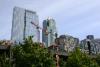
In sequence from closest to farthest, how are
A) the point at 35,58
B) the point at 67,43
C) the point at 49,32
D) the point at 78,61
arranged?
the point at 35,58, the point at 78,61, the point at 49,32, the point at 67,43

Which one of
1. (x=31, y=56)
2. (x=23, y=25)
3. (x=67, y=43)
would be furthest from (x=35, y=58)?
(x=23, y=25)

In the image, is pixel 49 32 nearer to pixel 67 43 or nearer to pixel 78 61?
pixel 78 61

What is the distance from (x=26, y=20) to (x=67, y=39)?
3091 centimetres

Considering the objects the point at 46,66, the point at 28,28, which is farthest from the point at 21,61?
the point at 28,28

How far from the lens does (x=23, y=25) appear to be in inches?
6275

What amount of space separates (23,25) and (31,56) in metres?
115

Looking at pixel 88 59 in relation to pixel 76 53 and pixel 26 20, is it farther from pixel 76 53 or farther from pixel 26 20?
pixel 26 20

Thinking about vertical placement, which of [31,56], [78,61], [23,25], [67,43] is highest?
[23,25]

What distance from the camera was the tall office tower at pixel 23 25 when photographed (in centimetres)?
13338

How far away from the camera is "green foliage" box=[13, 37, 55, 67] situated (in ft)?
148

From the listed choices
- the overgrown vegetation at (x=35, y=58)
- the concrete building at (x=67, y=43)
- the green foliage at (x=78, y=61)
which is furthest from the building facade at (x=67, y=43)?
the overgrown vegetation at (x=35, y=58)

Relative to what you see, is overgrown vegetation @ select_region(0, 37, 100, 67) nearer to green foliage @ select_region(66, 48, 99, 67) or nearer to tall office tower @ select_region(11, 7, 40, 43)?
green foliage @ select_region(66, 48, 99, 67)

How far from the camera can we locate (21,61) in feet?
149

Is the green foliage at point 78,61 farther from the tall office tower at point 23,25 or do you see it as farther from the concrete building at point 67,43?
the tall office tower at point 23,25
